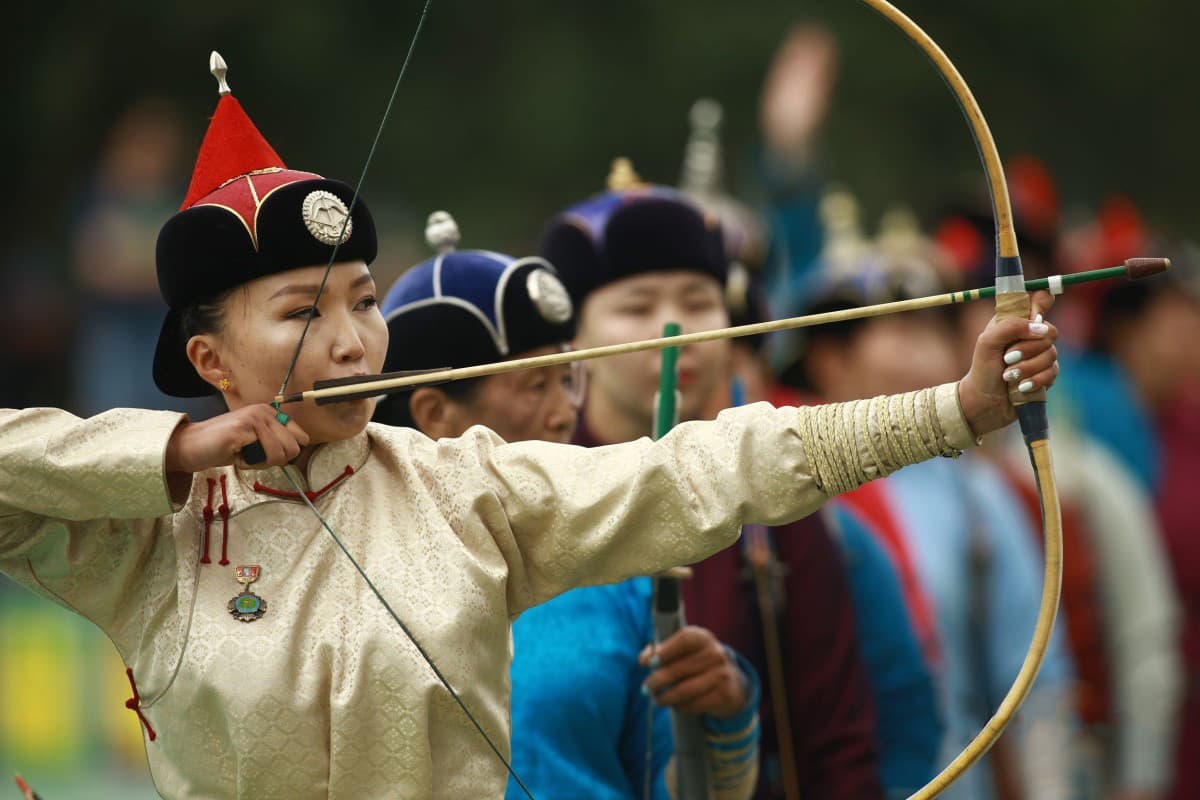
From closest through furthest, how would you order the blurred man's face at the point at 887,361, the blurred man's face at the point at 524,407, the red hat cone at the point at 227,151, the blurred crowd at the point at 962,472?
the red hat cone at the point at 227,151, the blurred man's face at the point at 524,407, the blurred crowd at the point at 962,472, the blurred man's face at the point at 887,361

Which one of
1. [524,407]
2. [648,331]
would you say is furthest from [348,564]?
[648,331]

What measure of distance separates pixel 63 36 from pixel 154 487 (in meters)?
12.2

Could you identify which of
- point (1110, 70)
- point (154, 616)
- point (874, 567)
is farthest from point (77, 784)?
point (1110, 70)

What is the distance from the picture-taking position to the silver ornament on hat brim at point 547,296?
151 inches

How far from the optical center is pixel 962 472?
6.45 metres

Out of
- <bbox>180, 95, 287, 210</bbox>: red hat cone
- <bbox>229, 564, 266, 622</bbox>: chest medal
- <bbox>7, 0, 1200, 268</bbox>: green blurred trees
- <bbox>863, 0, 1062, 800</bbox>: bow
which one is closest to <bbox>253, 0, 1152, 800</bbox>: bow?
<bbox>863, 0, 1062, 800</bbox>: bow

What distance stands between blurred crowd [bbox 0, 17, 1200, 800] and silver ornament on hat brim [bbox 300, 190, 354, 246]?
171 centimetres

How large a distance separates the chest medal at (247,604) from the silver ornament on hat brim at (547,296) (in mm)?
1036

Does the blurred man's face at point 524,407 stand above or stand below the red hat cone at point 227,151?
below

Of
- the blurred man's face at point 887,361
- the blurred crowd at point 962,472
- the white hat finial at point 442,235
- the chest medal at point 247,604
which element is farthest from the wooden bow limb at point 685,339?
the blurred man's face at point 887,361

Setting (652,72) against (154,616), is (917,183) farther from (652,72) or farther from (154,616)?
(154,616)

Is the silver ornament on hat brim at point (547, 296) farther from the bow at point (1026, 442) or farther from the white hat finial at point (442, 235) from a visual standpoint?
the bow at point (1026, 442)

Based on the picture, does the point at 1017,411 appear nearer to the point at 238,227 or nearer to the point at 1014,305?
the point at 1014,305

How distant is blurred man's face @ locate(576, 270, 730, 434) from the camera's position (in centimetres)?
421
